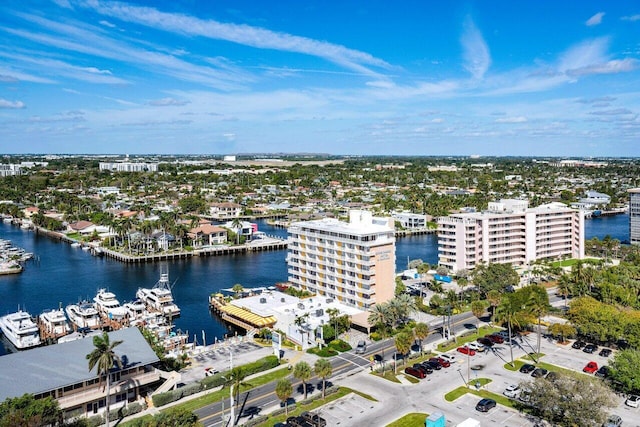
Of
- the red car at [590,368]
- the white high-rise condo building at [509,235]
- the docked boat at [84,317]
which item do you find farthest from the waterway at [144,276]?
the red car at [590,368]

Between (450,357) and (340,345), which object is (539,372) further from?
(340,345)

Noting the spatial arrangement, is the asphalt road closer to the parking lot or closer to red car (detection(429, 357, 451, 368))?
the parking lot

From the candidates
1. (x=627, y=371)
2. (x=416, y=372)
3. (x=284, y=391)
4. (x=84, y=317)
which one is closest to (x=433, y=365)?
(x=416, y=372)

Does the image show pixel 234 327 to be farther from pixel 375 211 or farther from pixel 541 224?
pixel 375 211

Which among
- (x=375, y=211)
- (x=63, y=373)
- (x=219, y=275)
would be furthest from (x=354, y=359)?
(x=375, y=211)

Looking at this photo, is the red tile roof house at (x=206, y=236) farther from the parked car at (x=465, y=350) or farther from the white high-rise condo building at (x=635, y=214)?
the white high-rise condo building at (x=635, y=214)

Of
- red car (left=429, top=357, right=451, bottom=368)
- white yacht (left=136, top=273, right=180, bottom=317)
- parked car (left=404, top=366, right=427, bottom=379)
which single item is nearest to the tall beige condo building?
red car (left=429, top=357, right=451, bottom=368)
